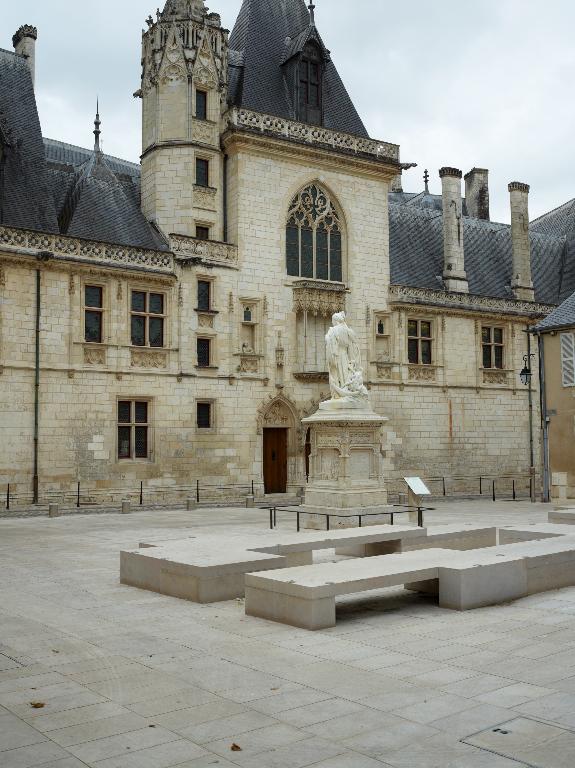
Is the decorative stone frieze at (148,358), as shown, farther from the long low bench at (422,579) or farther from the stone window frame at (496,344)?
the long low bench at (422,579)

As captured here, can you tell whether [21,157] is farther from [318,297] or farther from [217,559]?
[217,559]

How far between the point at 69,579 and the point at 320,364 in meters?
18.7

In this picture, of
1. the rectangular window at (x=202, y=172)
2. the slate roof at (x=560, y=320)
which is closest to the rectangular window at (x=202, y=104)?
the rectangular window at (x=202, y=172)

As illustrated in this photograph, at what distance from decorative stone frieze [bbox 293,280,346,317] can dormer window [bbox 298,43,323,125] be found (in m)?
6.59

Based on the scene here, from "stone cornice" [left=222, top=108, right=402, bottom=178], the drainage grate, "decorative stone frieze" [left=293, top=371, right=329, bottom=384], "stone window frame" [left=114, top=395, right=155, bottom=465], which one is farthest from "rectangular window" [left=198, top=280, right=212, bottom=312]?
the drainage grate

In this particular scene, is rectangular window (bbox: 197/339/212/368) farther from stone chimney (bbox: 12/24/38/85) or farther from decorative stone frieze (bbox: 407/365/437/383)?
stone chimney (bbox: 12/24/38/85)

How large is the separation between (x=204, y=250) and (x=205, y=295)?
147cm

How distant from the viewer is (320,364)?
93.8ft

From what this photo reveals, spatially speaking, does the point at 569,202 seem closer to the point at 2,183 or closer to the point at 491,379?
the point at 491,379

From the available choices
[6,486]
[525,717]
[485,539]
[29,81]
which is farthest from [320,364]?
[525,717]

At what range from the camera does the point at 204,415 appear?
2636 cm

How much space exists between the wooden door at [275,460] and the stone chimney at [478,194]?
62.7 feet

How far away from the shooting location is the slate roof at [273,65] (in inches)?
1155

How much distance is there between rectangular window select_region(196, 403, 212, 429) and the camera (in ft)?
86.0
